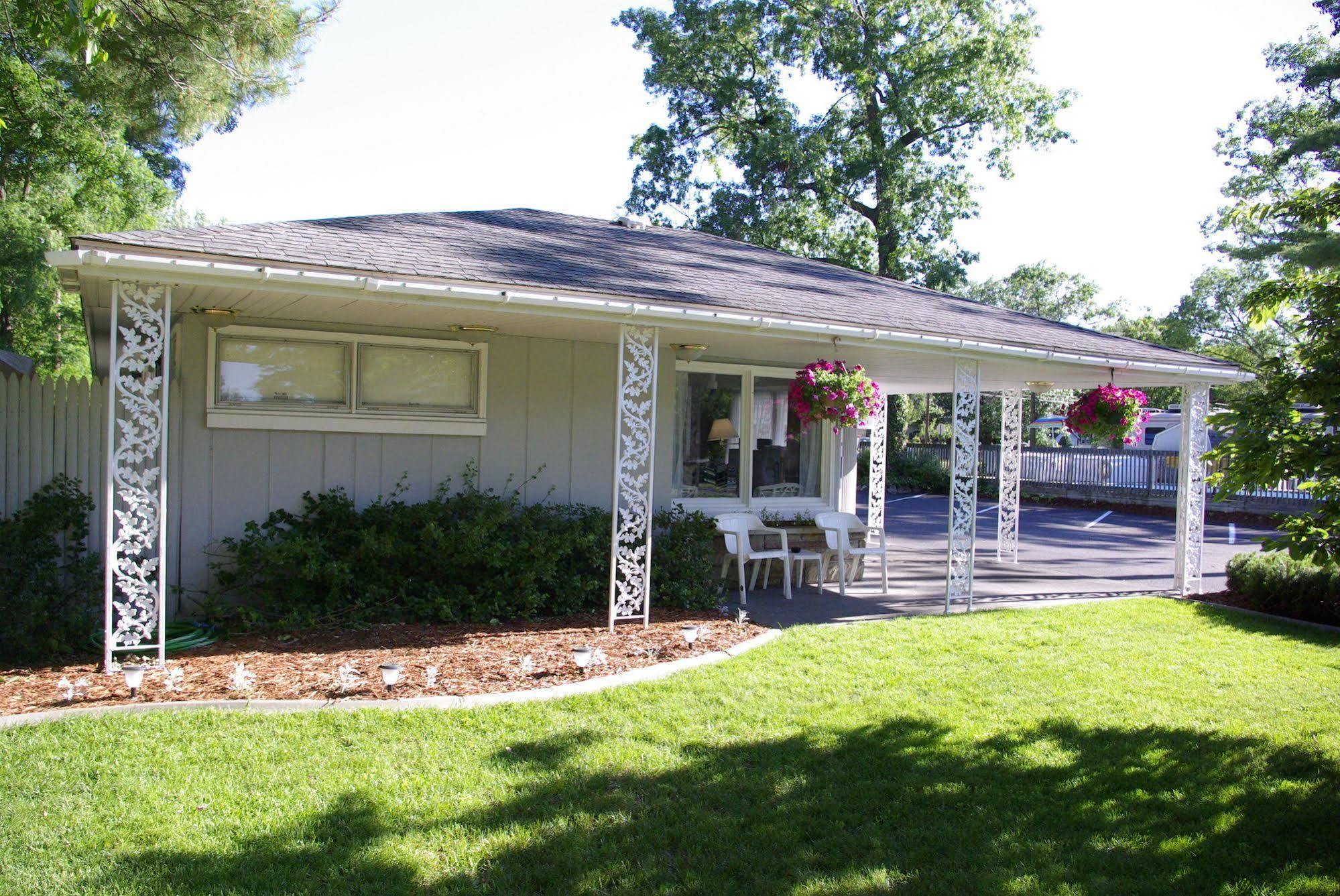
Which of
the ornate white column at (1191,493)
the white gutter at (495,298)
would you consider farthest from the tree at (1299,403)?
the ornate white column at (1191,493)

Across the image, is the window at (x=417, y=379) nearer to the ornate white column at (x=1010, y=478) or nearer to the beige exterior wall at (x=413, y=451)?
the beige exterior wall at (x=413, y=451)

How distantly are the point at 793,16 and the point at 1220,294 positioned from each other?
29436 millimetres

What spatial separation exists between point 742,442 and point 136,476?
645 centimetres

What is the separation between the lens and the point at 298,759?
432cm

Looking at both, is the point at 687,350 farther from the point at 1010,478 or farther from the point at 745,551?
the point at 1010,478

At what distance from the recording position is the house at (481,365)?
5812mm

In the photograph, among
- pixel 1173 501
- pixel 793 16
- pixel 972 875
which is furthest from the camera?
pixel 793 16

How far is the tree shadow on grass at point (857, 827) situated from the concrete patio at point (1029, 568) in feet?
4.89

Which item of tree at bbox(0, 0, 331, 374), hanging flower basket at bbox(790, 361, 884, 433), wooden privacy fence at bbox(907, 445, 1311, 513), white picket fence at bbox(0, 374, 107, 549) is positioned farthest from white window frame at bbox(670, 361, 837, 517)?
wooden privacy fence at bbox(907, 445, 1311, 513)

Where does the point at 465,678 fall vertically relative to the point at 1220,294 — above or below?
below

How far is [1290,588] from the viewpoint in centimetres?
895

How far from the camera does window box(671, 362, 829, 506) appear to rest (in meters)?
10.3

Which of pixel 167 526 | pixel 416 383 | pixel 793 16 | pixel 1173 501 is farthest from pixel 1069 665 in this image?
pixel 793 16

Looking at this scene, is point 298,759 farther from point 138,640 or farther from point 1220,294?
point 1220,294
